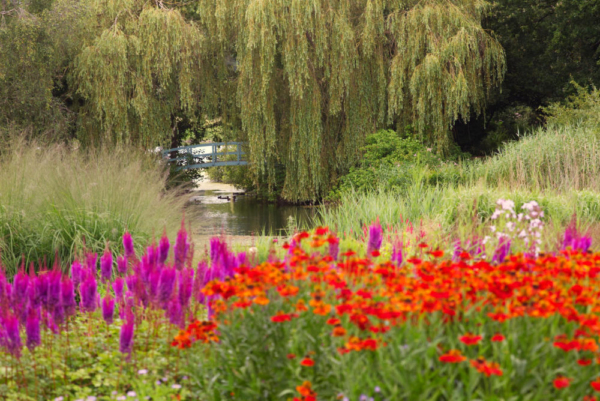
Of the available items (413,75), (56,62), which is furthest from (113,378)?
(56,62)

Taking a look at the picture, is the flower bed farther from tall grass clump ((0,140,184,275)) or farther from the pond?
the pond

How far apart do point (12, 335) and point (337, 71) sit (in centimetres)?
1124

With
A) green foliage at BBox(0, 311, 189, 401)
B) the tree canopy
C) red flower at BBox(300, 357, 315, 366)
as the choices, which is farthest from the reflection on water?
red flower at BBox(300, 357, 315, 366)

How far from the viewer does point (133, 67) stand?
13.6 m

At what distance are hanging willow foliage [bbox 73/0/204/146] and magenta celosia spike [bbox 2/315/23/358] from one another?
10.7m

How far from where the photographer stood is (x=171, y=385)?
106 inches

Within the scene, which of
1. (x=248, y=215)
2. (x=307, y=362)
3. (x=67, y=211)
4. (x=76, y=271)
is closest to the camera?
(x=307, y=362)

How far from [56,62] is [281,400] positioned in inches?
501

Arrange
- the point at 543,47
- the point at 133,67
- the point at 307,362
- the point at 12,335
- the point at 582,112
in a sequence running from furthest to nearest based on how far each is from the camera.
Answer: the point at 543,47 → the point at 133,67 → the point at 582,112 → the point at 12,335 → the point at 307,362

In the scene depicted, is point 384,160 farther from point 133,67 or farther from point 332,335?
point 332,335

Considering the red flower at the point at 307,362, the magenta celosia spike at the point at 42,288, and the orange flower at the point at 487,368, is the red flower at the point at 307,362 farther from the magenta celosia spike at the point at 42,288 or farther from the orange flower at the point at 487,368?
the magenta celosia spike at the point at 42,288

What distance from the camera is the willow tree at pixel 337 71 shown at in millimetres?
12586

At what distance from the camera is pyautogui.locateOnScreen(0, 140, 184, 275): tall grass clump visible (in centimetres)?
556

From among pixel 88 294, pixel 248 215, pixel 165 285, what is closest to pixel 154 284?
pixel 165 285
